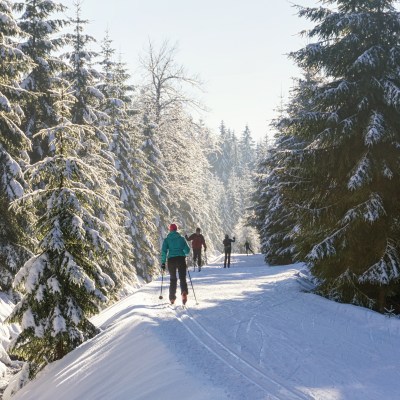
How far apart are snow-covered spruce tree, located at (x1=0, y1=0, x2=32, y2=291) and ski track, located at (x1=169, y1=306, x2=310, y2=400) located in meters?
7.78

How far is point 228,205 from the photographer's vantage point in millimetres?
98812

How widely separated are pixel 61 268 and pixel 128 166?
1843cm

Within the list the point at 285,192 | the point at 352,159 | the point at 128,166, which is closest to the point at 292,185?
the point at 285,192

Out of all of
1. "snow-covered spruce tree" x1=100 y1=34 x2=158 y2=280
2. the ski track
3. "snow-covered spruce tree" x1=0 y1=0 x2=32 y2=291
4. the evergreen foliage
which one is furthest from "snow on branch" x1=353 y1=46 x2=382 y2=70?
"snow-covered spruce tree" x1=100 y1=34 x2=158 y2=280

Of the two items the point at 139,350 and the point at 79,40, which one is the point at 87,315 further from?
the point at 79,40

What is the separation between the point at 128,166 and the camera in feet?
90.1

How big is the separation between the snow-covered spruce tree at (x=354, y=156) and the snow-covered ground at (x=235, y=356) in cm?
138

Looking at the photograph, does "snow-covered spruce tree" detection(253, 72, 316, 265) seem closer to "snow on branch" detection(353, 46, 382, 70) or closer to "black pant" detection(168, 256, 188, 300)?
"snow on branch" detection(353, 46, 382, 70)

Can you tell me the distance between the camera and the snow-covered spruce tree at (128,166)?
2683 cm

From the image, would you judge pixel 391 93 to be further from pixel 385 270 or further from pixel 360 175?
pixel 385 270

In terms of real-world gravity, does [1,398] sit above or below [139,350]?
below

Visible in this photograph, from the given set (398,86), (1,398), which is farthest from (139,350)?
(398,86)

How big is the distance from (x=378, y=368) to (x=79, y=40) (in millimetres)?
21448

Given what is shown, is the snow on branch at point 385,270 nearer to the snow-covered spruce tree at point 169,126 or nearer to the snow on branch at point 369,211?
the snow on branch at point 369,211
